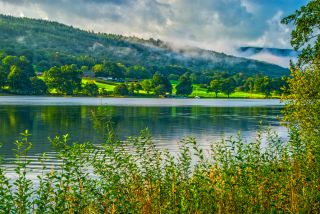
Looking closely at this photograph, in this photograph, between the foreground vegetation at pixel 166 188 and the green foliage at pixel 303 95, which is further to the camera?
the green foliage at pixel 303 95

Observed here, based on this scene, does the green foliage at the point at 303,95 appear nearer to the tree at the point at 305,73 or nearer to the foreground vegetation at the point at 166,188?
the tree at the point at 305,73

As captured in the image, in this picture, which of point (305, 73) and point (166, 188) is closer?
point (166, 188)

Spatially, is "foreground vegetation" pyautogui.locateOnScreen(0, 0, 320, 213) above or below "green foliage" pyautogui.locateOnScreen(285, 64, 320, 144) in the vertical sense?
below

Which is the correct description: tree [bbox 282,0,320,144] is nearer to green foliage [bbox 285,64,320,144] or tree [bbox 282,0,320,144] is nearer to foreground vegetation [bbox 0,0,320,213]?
green foliage [bbox 285,64,320,144]

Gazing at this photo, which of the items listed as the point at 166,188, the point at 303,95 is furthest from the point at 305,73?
the point at 166,188

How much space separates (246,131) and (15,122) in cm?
4262

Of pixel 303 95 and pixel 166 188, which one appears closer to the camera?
pixel 166 188

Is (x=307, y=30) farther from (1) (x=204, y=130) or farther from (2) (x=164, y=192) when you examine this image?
(1) (x=204, y=130)

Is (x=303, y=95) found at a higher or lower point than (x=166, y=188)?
higher

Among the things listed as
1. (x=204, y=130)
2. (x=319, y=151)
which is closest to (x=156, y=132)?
(x=204, y=130)

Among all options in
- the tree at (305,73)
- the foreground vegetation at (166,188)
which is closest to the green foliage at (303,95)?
the tree at (305,73)

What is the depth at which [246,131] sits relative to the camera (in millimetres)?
74562

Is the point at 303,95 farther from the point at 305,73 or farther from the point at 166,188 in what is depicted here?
the point at 166,188

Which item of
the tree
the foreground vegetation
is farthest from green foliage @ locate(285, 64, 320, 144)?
the foreground vegetation
